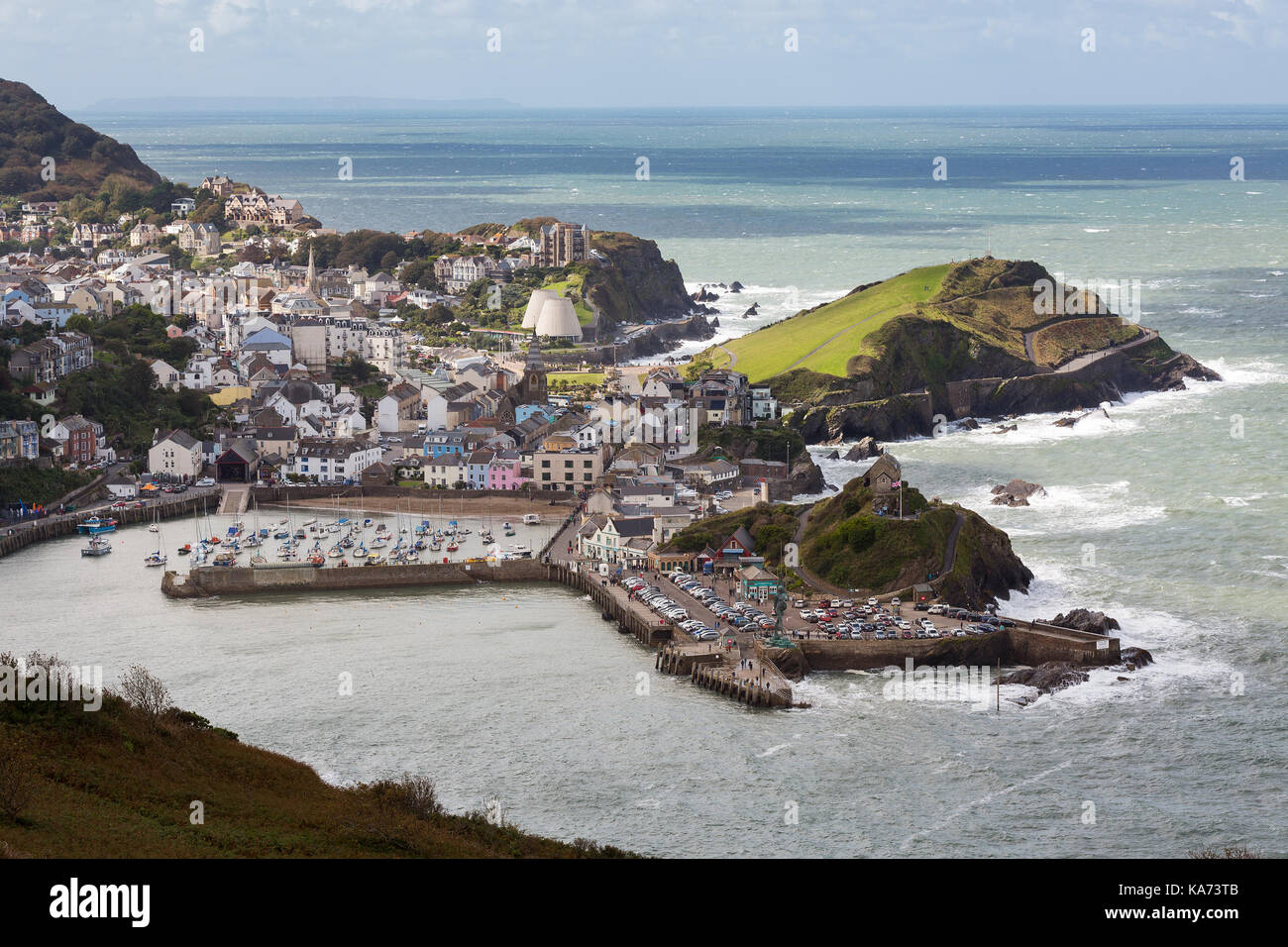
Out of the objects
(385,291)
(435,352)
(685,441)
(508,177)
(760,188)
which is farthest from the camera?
(508,177)

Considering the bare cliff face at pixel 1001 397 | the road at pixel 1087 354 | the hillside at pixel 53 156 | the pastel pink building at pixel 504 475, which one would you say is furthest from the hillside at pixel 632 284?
the hillside at pixel 53 156

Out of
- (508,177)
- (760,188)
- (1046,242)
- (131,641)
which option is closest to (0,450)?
(131,641)

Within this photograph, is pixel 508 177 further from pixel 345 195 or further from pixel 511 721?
pixel 511 721

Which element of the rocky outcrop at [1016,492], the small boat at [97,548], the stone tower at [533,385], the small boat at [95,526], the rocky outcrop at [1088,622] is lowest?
the rocky outcrop at [1088,622]

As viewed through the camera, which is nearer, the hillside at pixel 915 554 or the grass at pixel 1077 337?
the hillside at pixel 915 554

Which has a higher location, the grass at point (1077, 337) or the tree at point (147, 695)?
the grass at point (1077, 337)

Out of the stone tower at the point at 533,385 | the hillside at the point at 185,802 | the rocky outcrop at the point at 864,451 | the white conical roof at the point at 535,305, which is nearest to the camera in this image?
the hillside at the point at 185,802

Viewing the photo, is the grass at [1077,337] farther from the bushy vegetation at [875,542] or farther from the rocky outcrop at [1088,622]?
the rocky outcrop at [1088,622]

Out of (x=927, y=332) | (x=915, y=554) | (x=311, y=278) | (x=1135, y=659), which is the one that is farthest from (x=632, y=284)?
(x=1135, y=659)

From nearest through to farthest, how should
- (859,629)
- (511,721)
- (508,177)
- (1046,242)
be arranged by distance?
(511,721) → (859,629) → (1046,242) → (508,177)
